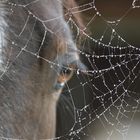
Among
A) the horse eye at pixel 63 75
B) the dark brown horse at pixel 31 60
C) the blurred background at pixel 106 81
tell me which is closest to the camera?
the dark brown horse at pixel 31 60

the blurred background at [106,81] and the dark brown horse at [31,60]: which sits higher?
the blurred background at [106,81]

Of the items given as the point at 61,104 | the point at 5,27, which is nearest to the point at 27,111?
the point at 5,27

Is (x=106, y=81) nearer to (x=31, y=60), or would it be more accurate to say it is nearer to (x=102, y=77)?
(x=102, y=77)

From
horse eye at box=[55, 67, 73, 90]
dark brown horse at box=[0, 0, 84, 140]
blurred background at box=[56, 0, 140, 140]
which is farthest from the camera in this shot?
blurred background at box=[56, 0, 140, 140]

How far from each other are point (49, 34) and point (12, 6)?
0.32 ft

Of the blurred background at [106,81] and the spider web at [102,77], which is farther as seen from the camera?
the blurred background at [106,81]

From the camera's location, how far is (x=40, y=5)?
38.1 inches

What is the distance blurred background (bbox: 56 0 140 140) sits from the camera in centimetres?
134

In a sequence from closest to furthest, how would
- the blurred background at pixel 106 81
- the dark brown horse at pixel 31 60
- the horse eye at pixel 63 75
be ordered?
the dark brown horse at pixel 31 60 → the horse eye at pixel 63 75 → the blurred background at pixel 106 81

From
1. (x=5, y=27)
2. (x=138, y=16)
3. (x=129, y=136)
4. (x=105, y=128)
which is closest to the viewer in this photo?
(x=5, y=27)

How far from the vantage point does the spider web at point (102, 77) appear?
1133 mm

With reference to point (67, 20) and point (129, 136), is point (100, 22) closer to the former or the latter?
point (129, 136)

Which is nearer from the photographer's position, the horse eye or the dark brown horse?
the dark brown horse

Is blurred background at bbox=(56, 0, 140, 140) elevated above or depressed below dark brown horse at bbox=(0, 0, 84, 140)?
above
